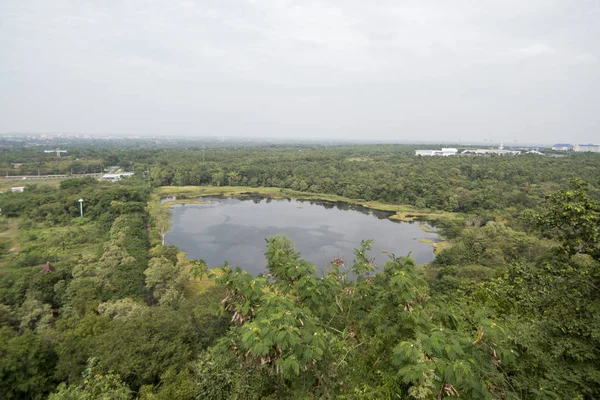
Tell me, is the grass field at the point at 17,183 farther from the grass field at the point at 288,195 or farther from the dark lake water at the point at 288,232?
the dark lake water at the point at 288,232

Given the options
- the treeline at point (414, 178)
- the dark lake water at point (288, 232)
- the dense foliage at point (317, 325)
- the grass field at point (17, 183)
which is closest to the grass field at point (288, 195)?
the treeline at point (414, 178)

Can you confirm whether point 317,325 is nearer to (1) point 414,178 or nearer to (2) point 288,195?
(2) point 288,195

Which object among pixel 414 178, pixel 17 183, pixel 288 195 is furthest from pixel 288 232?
pixel 17 183

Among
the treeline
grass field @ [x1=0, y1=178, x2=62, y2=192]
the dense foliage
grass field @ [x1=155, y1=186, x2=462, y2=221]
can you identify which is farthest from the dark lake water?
grass field @ [x1=0, y1=178, x2=62, y2=192]

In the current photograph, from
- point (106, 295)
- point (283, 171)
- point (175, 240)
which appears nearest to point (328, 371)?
point (106, 295)

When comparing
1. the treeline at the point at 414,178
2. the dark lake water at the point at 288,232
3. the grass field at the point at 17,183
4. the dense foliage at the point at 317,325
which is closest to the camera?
the dense foliage at the point at 317,325

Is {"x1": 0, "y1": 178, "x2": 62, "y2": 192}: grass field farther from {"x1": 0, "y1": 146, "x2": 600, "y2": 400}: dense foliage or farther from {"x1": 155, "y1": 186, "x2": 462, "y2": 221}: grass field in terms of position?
{"x1": 0, "y1": 146, "x2": 600, "y2": 400}: dense foliage
